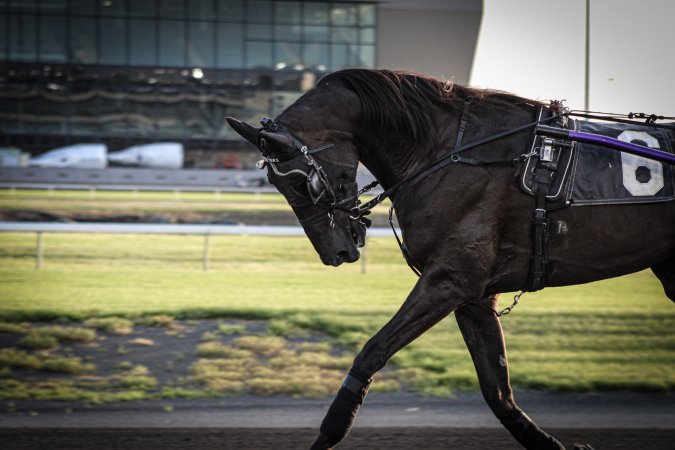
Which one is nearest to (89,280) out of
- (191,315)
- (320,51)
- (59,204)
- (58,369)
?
(191,315)

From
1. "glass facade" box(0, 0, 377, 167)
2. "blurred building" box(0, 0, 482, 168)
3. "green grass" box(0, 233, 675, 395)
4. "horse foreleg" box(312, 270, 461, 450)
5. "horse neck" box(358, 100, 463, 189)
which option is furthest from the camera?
"glass facade" box(0, 0, 377, 167)

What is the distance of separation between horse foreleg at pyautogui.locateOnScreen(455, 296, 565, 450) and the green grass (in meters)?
1.41

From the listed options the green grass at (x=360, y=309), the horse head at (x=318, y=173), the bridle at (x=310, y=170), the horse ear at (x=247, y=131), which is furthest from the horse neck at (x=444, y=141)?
the green grass at (x=360, y=309)

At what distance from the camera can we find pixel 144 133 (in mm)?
46969

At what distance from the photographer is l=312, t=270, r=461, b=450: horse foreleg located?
412 centimetres

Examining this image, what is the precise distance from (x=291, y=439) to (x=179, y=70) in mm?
42695

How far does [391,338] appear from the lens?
4109mm

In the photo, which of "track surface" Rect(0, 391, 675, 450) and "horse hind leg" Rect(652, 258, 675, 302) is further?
"track surface" Rect(0, 391, 675, 450)

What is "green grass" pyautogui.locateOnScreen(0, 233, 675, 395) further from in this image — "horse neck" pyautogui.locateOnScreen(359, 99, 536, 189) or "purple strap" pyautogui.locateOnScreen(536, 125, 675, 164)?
"purple strap" pyautogui.locateOnScreen(536, 125, 675, 164)

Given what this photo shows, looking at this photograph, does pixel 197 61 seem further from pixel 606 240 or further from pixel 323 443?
pixel 323 443

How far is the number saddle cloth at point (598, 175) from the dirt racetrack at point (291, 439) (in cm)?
167

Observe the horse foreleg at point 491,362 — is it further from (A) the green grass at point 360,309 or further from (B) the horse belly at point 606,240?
(A) the green grass at point 360,309

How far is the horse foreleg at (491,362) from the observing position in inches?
177

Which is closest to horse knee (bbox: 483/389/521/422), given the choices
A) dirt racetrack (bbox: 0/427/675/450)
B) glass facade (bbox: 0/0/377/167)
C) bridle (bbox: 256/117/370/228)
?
dirt racetrack (bbox: 0/427/675/450)
